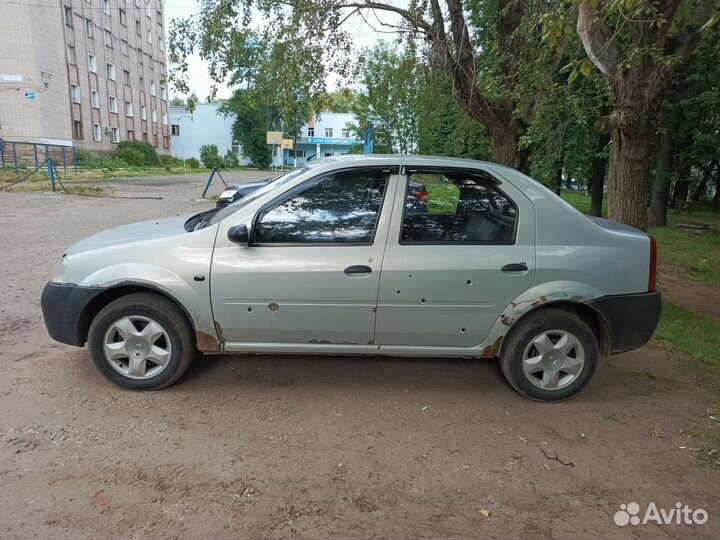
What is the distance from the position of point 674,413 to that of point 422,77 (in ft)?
25.3

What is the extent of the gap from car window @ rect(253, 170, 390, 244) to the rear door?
19cm

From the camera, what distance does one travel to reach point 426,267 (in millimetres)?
3561

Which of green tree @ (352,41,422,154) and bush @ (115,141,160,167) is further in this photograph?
bush @ (115,141,160,167)

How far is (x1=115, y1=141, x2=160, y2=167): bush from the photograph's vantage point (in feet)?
144

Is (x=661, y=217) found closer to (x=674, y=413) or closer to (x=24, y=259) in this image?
(x=674, y=413)

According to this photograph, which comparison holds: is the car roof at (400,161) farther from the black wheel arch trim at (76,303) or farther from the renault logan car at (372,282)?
the black wheel arch trim at (76,303)

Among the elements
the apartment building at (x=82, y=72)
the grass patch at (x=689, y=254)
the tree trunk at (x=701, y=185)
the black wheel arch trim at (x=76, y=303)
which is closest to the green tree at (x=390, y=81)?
the grass patch at (x=689, y=254)

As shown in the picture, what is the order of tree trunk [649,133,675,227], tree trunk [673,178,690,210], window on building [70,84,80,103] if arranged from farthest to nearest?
window on building [70,84,80,103] < tree trunk [673,178,690,210] < tree trunk [649,133,675,227]

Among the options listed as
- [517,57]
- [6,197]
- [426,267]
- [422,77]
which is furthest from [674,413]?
[6,197]

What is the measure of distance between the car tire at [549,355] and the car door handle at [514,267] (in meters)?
0.37

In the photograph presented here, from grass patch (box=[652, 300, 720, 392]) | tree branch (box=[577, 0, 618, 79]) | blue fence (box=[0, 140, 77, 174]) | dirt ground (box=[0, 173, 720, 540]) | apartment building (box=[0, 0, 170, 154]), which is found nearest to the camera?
dirt ground (box=[0, 173, 720, 540])

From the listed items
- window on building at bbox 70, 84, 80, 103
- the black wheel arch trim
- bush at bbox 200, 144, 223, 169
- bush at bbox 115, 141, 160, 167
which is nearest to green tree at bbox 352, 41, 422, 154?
the black wheel arch trim

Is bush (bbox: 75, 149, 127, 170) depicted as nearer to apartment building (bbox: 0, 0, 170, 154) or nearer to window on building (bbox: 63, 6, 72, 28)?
apartment building (bbox: 0, 0, 170, 154)

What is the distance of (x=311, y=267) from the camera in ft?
11.6
